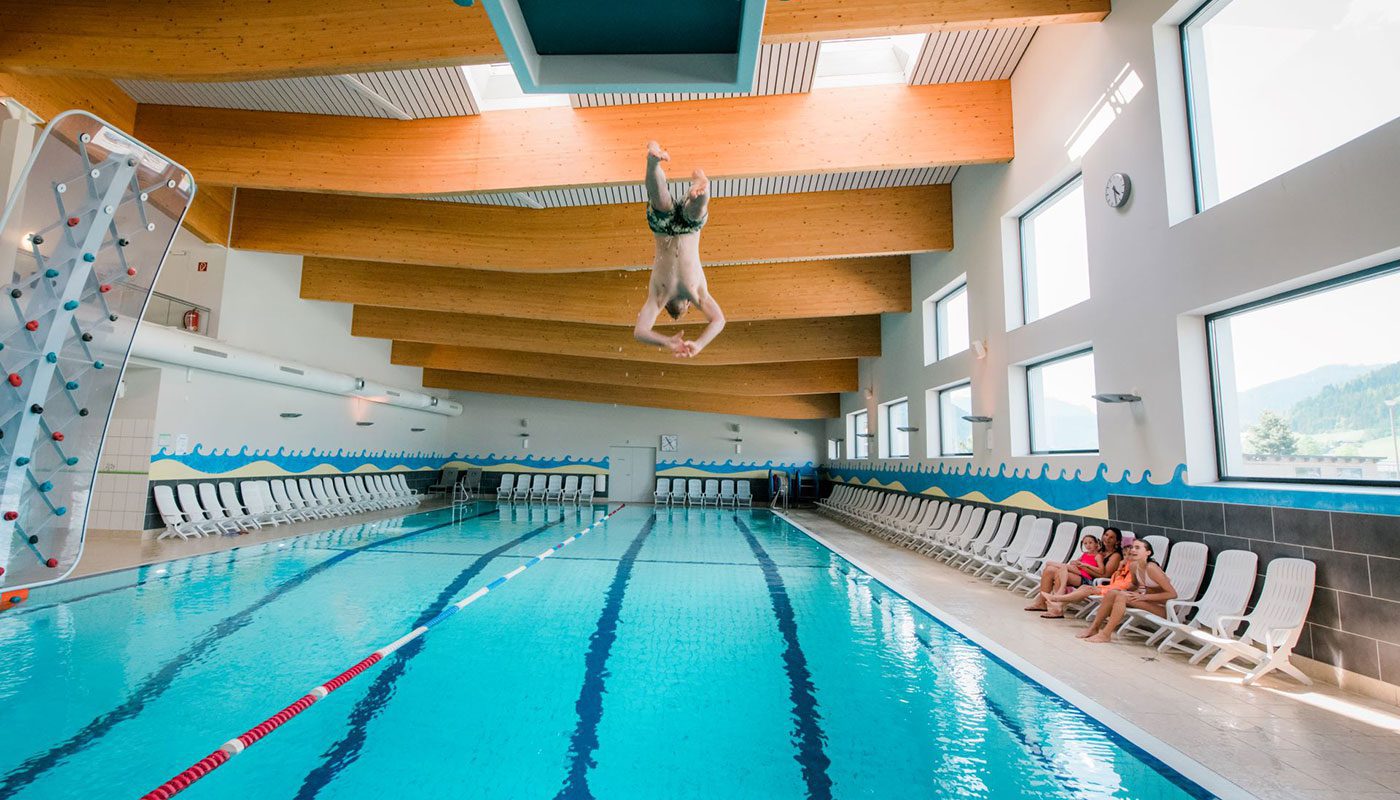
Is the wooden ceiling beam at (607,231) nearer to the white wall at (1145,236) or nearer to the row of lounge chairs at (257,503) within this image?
the white wall at (1145,236)

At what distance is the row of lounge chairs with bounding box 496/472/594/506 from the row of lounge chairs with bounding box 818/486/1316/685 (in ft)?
42.9

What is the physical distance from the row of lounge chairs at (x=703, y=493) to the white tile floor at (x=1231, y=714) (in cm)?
1300

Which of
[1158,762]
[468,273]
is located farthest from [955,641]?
[468,273]

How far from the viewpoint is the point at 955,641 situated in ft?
15.0

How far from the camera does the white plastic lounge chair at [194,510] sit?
8852 mm

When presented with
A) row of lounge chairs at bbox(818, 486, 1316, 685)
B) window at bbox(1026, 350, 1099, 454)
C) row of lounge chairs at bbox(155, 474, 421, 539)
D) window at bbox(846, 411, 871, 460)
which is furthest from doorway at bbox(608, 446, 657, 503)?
window at bbox(1026, 350, 1099, 454)

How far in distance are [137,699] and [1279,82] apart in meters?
7.38

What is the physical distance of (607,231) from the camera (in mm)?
8430

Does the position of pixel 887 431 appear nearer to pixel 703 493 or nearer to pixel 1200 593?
pixel 703 493

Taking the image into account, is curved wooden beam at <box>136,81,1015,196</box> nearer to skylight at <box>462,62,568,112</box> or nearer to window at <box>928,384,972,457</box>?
skylight at <box>462,62,568,112</box>

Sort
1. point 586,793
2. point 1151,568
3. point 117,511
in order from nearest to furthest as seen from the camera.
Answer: point 586,793, point 1151,568, point 117,511

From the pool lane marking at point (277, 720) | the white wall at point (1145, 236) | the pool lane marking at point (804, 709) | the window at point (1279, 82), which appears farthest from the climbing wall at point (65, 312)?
the window at point (1279, 82)

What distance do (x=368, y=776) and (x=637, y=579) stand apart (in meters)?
4.28

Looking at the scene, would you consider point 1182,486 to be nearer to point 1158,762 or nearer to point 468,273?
point 1158,762
